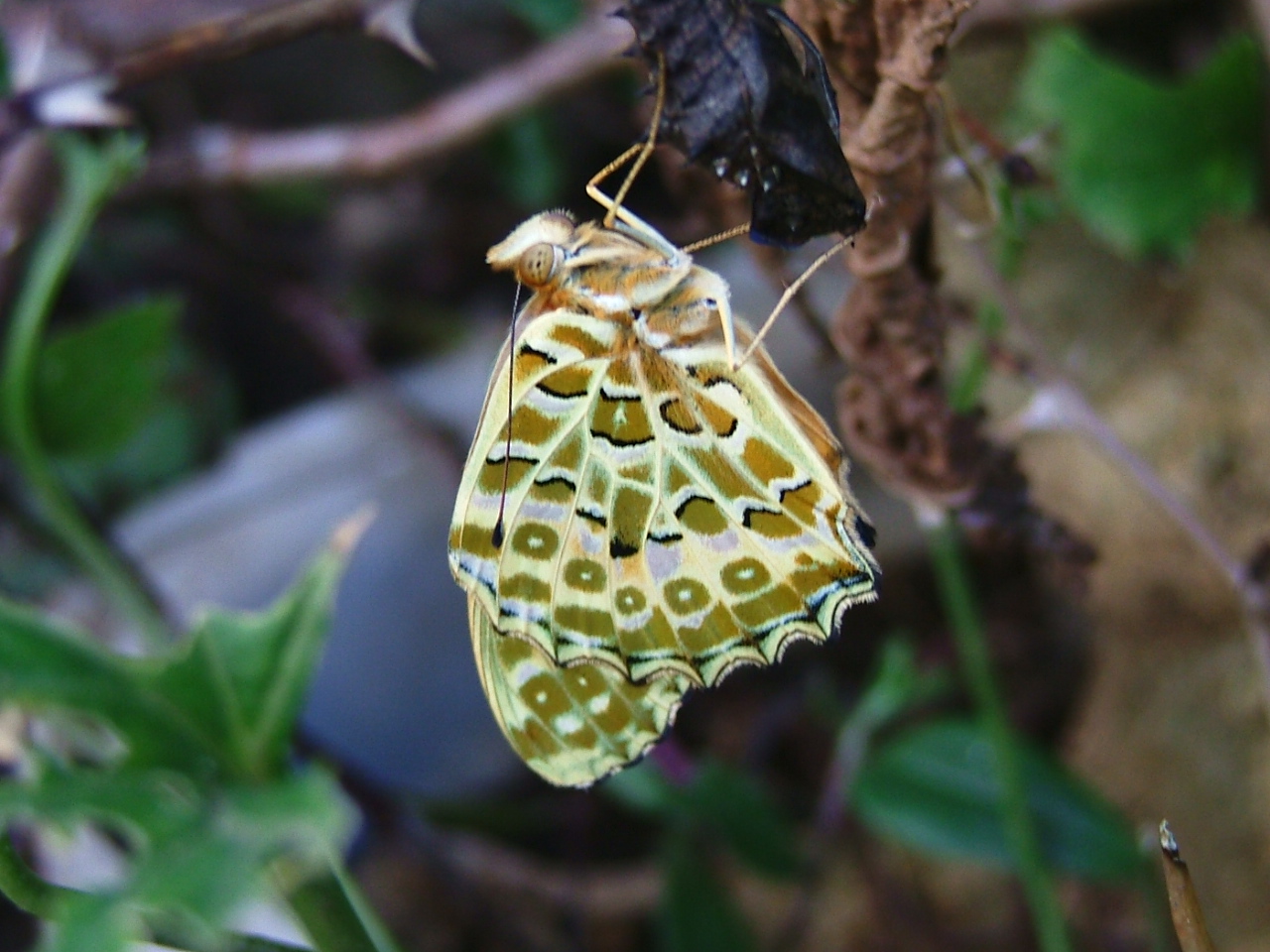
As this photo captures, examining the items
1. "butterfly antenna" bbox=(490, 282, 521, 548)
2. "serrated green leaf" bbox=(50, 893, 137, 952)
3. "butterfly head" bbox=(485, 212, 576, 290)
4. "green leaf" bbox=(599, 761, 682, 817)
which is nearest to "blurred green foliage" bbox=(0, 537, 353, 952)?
"serrated green leaf" bbox=(50, 893, 137, 952)

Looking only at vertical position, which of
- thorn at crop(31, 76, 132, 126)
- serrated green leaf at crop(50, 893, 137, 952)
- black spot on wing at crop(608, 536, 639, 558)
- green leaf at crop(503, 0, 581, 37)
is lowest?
black spot on wing at crop(608, 536, 639, 558)

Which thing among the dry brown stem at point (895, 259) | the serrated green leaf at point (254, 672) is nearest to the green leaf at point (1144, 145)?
the dry brown stem at point (895, 259)

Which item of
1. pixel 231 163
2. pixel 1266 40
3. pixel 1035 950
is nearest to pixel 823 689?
pixel 1035 950

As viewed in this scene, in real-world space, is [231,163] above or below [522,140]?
above

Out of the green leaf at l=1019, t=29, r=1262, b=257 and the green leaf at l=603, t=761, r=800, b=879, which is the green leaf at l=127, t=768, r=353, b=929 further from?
the green leaf at l=1019, t=29, r=1262, b=257

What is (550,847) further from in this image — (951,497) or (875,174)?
(875,174)

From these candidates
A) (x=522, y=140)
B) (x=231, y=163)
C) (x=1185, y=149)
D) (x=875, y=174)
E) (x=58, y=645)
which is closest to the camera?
(x=875, y=174)
